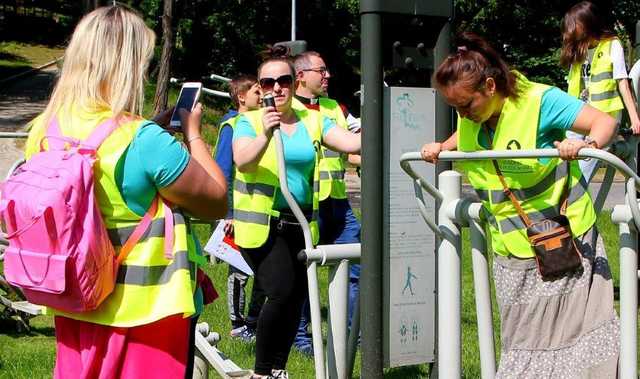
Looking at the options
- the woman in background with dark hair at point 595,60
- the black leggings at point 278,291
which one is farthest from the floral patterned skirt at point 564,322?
the woman in background with dark hair at point 595,60

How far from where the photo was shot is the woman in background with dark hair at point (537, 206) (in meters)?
3.69

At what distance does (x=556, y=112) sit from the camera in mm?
3730

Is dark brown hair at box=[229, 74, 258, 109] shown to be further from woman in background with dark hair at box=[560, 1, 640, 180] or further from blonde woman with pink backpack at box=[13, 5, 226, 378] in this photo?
blonde woman with pink backpack at box=[13, 5, 226, 378]

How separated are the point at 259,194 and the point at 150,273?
2.27 meters

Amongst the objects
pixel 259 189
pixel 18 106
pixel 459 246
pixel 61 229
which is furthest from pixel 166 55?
pixel 61 229

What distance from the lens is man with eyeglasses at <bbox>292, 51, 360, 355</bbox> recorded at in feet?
20.7

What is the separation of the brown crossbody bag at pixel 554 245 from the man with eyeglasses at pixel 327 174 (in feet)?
8.67

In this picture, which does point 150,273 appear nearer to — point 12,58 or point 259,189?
point 259,189

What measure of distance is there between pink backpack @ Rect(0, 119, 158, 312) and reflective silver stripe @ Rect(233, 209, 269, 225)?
2.21m

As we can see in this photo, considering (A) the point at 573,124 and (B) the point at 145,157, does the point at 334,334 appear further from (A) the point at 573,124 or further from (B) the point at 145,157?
(B) the point at 145,157

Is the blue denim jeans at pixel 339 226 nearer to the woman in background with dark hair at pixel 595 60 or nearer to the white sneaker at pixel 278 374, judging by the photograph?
the white sneaker at pixel 278 374

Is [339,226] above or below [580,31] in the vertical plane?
below

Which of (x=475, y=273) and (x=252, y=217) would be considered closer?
(x=475, y=273)

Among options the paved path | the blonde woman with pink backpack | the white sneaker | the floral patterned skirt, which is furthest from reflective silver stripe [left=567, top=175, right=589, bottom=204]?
the paved path
